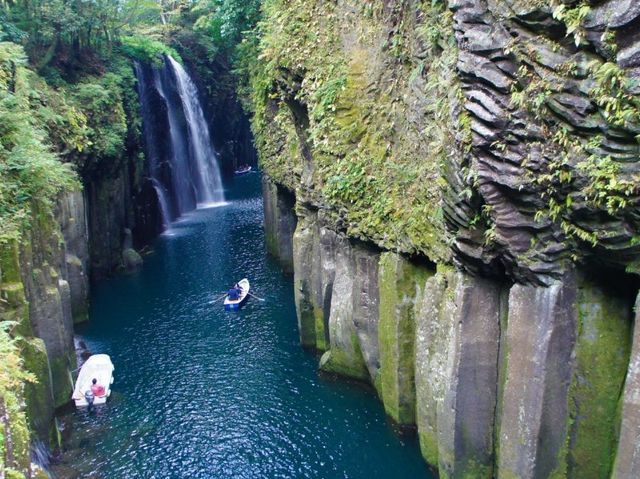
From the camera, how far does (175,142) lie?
45.2 m

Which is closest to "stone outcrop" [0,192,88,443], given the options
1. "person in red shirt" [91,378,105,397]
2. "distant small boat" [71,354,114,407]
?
"distant small boat" [71,354,114,407]

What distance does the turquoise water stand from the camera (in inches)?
632

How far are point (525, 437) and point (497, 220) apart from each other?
4.04m

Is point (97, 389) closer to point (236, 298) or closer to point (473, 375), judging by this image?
point (236, 298)

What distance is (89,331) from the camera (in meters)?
25.5

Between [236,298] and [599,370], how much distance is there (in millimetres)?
18285

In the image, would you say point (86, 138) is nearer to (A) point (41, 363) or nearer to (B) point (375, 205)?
(A) point (41, 363)

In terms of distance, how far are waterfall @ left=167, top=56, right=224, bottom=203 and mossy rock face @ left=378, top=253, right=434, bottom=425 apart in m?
33.7

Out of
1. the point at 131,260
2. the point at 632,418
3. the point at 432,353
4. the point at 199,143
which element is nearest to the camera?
the point at 632,418

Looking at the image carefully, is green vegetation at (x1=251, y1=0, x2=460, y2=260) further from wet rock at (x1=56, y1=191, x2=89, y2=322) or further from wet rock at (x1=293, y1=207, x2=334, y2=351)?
wet rock at (x1=56, y1=191, x2=89, y2=322)

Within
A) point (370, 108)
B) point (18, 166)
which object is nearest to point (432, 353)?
point (370, 108)

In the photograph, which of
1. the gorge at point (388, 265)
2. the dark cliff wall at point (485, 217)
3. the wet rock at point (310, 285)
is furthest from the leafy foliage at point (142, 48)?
the dark cliff wall at point (485, 217)

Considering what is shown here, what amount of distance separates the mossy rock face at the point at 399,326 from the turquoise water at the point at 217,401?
101 centimetres

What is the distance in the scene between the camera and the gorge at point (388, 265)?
382 inches
